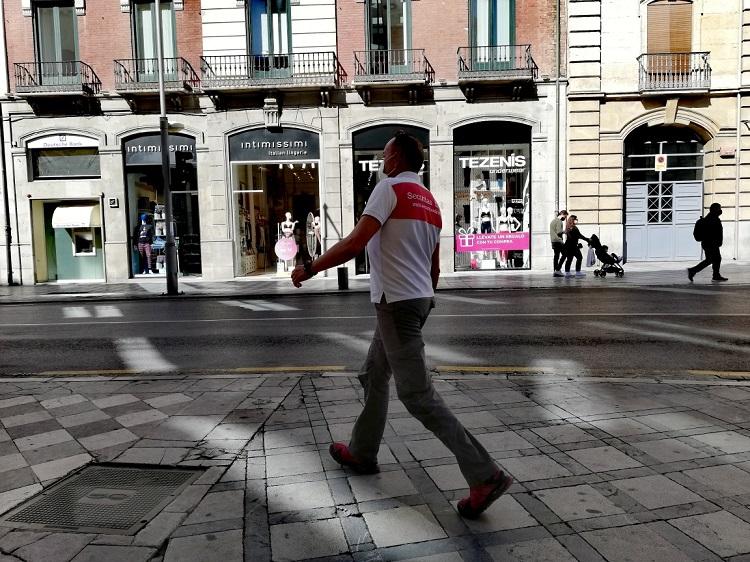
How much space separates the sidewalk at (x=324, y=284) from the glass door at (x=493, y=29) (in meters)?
6.47

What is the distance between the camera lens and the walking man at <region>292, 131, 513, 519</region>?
10.4 ft

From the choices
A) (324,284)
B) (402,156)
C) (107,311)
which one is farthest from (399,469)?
(324,284)

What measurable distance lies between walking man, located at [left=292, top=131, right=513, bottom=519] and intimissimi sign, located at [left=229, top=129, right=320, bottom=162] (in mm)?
17007

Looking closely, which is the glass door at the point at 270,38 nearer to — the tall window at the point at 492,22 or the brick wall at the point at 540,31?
the tall window at the point at 492,22

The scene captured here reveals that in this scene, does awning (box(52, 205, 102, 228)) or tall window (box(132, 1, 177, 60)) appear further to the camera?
awning (box(52, 205, 102, 228))

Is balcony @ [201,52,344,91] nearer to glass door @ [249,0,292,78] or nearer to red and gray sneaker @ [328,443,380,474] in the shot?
glass door @ [249,0,292,78]

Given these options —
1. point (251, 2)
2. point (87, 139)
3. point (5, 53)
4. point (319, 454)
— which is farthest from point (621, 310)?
point (5, 53)

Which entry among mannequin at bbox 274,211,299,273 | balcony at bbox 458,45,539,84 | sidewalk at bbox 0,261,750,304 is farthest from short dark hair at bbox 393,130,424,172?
mannequin at bbox 274,211,299,273

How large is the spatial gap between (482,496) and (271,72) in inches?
732

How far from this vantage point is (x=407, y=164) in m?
3.40

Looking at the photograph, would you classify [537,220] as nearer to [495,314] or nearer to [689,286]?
[689,286]

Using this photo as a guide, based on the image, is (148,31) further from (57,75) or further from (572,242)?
(572,242)

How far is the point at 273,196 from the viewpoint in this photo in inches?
825

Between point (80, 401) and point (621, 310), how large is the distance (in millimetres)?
8706
